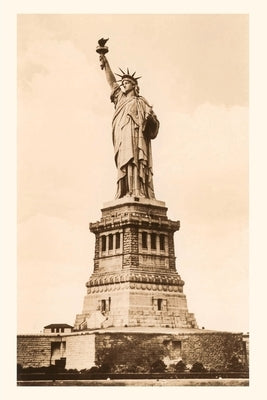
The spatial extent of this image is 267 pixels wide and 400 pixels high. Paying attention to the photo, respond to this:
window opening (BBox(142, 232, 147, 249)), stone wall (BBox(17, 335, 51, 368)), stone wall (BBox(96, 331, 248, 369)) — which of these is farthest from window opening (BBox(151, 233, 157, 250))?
stone wall (BBox(17, 335, 51, 368))

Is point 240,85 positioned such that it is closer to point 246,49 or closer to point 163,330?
point 246,49

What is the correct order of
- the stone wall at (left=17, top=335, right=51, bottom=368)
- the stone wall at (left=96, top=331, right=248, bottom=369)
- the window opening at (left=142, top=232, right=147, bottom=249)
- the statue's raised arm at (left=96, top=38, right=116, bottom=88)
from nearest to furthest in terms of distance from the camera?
the stone wall at (left=96, top=331, right=248, bottom=369) → the stone wall at (left=17, top=335, right=51, bottom=368) → the statue's raised arm at (left=96, top=38, right=116, bottom=88) → the window opening at (left=142, top=232, right=147, bottom=249)

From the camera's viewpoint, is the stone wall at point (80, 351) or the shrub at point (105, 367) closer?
the shrub at point (105, 367)

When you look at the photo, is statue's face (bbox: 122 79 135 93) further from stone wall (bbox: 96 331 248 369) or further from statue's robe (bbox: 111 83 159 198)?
stone wall (bbox: 96 331 248 369)

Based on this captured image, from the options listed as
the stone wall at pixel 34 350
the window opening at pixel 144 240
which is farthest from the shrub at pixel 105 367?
the window opening at pixel 144 240

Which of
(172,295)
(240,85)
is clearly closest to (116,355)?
(172,295)

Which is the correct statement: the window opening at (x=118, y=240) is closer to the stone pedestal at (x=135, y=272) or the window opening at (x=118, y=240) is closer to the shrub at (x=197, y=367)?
the stone pedestal at (x=135, y=272)

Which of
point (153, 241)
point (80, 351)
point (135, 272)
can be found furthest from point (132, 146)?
point (80, 351)
